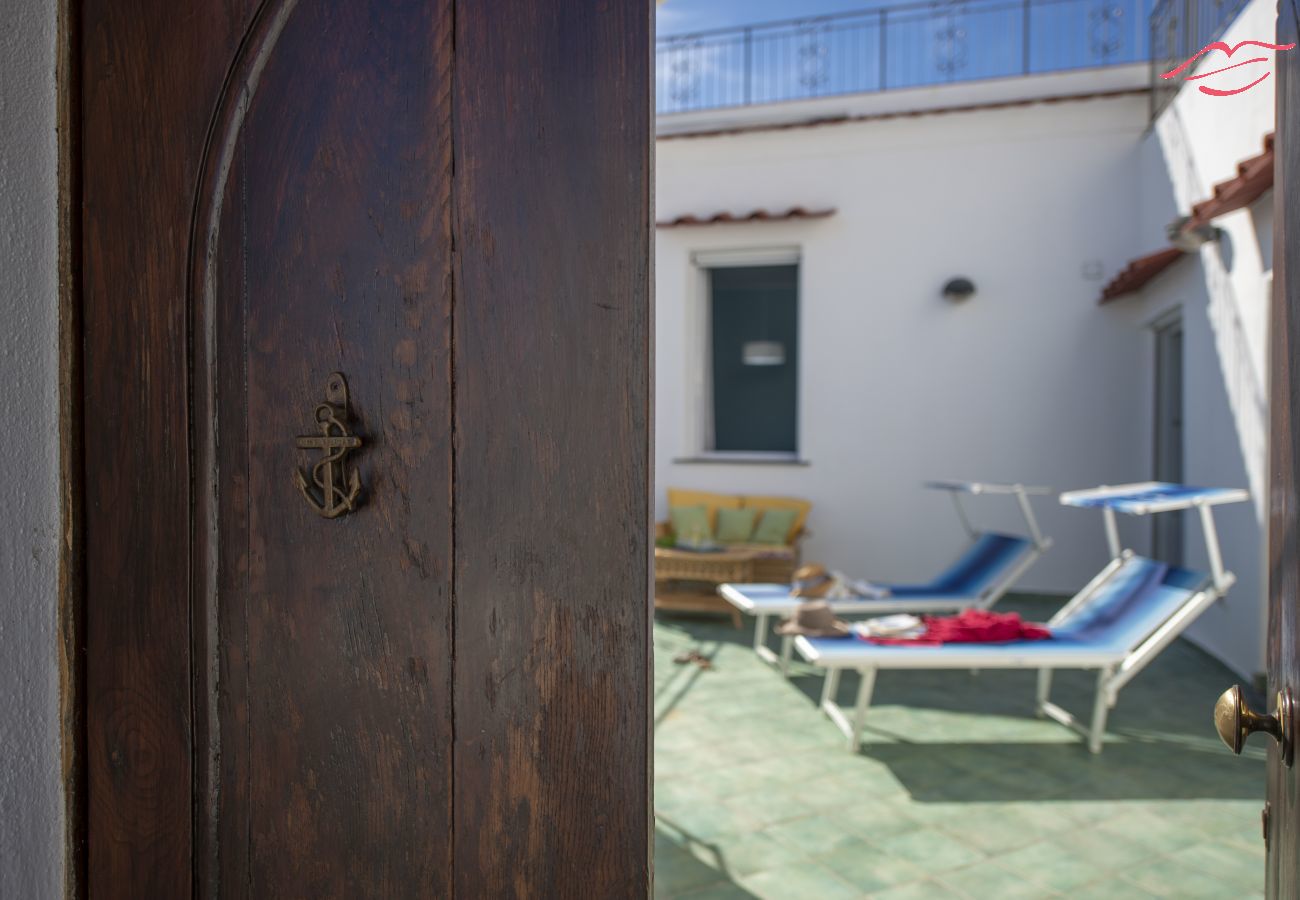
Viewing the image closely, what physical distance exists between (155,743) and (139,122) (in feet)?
2.42

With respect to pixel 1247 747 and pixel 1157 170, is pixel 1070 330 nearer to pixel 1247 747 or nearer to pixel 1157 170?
pixel 1157 170

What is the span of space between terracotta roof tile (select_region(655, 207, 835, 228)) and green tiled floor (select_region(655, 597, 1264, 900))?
4318 mm

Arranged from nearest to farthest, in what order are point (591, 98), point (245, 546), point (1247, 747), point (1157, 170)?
1. point (591, 98)
2. point (245, 546)
3. point (1247, 747)
4. point (1157, 170)

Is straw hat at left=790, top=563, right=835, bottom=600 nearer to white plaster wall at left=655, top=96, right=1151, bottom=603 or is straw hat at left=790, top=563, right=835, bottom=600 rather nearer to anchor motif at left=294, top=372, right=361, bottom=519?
white plaster wall at left=655, top=96, right=1151, bottom=603

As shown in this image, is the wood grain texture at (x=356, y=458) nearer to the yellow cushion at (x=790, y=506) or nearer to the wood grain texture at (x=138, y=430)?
the wood grain texture at (x=138, y=430)

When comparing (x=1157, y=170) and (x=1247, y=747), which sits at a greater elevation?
(x=1157, y=170)

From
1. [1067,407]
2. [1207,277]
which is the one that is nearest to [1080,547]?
[1067,407]

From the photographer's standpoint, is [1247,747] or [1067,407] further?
[1067,407]

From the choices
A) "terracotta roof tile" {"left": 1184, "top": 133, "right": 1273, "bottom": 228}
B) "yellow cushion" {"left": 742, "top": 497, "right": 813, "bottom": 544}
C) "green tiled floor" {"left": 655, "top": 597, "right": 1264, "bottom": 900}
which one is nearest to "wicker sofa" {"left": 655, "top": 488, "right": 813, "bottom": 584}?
"yellow cushion" {"left": 742, "top": 497, "right": 813, "bottom": 544}

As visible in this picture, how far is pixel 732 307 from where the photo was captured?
10203mm

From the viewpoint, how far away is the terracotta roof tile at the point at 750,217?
8.16m

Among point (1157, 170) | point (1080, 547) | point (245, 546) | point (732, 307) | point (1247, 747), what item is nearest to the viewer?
point (245, 546)

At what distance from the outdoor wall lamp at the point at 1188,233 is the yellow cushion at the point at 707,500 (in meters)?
4.04

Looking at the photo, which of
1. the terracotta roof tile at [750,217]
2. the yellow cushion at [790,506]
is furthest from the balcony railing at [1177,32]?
the yellow cushion at [790,506]
